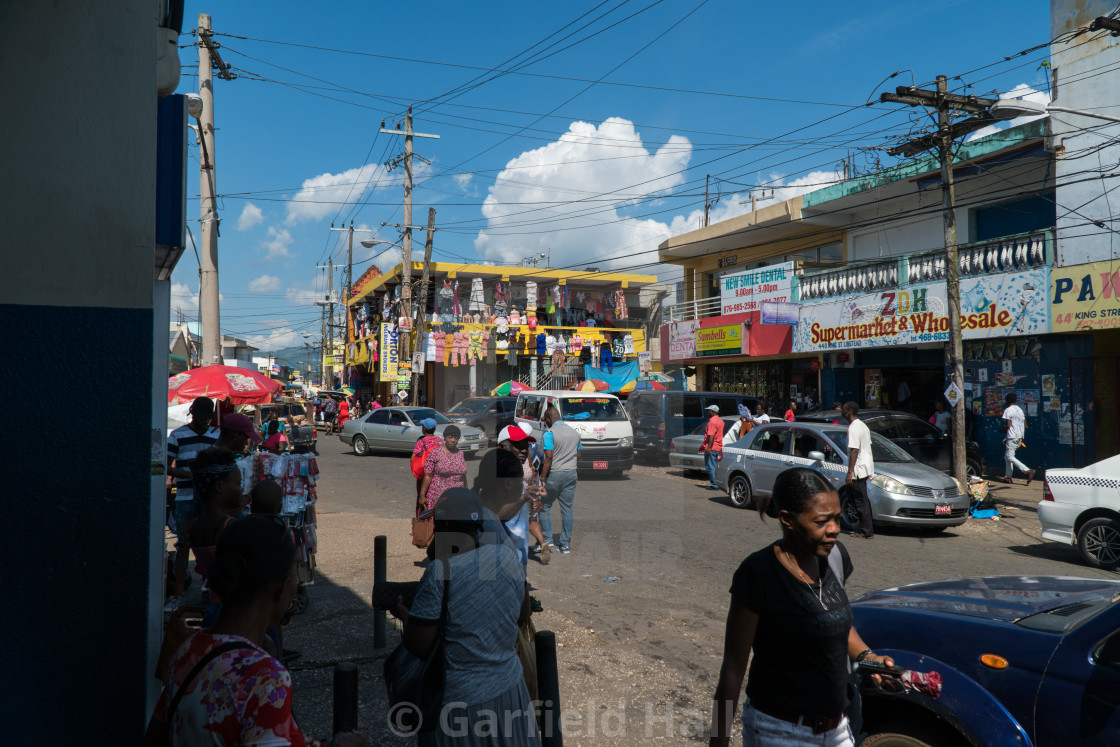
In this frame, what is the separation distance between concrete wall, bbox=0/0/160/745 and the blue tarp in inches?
1111

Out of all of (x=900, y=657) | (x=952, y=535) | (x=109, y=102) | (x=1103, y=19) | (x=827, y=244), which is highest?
(x=1103, y=19)

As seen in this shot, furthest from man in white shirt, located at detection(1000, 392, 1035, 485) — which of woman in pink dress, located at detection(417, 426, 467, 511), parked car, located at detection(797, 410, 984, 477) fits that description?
woman in pink dress, located at detection(417, 426, 467, 511)

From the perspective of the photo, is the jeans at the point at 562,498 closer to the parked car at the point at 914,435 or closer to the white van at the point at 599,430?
the white van at the point at 599,430

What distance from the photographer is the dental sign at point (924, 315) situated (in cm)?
1524

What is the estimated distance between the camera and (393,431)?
21.7 meters

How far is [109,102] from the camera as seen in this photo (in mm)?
2965

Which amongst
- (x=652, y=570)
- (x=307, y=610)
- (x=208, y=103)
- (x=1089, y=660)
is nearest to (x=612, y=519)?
(x=652, y=570)

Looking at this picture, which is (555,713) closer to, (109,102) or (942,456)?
(109,102)

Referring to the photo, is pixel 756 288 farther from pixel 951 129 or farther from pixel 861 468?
pixel 861 468

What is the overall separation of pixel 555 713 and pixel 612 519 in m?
8.12

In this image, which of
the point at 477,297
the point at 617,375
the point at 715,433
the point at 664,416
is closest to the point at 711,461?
the point at 715,433

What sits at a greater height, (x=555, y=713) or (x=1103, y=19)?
(x=1103, y=19)

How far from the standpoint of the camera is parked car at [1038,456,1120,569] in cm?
817

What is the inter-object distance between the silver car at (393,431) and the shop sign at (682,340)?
305 inches
